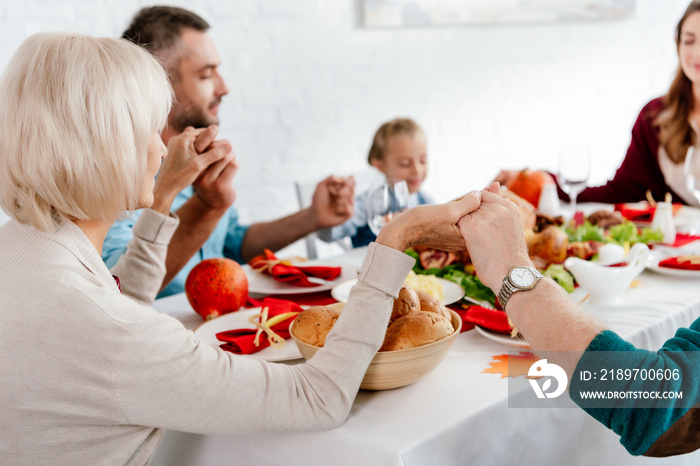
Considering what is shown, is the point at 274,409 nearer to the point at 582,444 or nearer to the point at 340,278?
the point at 582,444

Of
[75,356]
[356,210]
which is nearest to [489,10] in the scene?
[356,210]

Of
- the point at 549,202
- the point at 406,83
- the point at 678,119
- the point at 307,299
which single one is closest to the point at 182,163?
the point at 307,299

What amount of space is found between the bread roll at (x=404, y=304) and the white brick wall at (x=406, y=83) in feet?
6.99

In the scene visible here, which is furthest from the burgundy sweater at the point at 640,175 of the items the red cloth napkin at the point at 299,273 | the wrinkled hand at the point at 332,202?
the red cloth napkin at the point at 299,273

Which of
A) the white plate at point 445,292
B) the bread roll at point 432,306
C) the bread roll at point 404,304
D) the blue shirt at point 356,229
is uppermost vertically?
the bread roll at point 404,304

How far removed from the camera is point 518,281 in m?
0.89

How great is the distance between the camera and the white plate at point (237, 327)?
3.47ft

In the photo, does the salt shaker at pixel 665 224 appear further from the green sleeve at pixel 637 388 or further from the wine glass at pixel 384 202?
the green sleeve at pixel 637 388

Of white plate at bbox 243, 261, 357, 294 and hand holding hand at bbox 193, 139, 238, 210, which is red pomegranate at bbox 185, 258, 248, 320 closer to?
white plate at bbox 243, 261, 357, 294

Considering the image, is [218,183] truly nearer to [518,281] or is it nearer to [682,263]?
[518,281]

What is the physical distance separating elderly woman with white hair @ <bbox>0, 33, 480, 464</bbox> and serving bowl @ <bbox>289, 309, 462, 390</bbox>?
33 millimetres

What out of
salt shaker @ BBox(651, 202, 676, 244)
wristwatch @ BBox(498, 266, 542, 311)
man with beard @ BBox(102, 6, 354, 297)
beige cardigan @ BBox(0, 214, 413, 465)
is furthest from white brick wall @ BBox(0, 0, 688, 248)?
wristwatch @ BBox(498, 266, 542, 311)

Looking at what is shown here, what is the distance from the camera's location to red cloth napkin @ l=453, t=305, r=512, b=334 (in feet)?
3.66

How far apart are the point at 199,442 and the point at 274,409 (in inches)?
8.5
